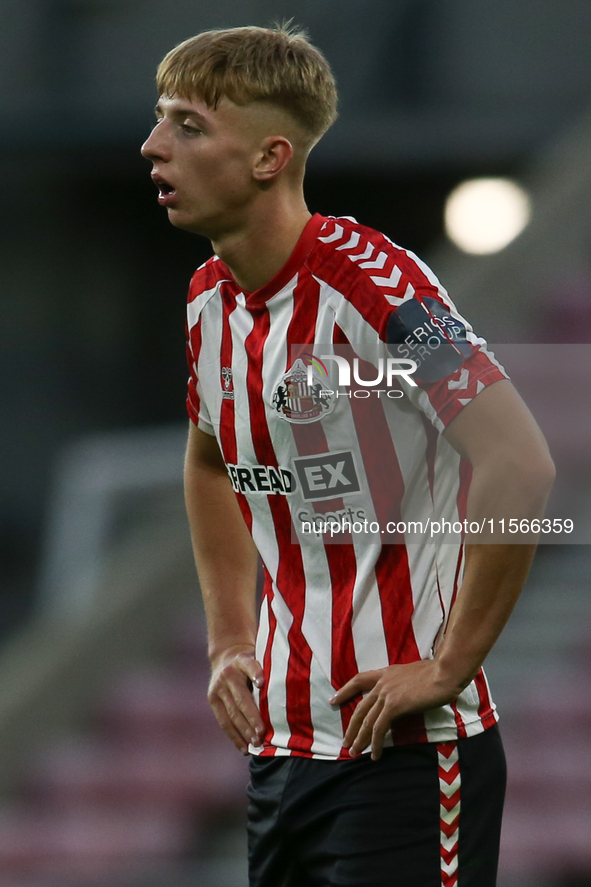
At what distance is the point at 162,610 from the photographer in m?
3.89

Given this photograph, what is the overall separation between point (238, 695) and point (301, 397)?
0.44m

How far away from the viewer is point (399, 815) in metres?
1.46

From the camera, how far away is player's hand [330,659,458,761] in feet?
4.63

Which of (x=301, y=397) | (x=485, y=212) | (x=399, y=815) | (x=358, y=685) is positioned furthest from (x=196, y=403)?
(x=485, y=212)

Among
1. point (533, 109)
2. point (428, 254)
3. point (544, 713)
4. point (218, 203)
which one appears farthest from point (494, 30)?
point (218, 203)

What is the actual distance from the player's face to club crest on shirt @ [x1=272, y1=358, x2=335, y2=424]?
0.22 m

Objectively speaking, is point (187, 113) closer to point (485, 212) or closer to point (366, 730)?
point (366, 730)

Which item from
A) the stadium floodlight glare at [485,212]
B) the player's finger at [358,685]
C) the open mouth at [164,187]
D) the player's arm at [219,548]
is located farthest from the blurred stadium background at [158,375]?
the open mouth at [164,187]

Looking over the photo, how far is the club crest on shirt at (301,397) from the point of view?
149 cm

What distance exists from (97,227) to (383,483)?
6390 millimetres

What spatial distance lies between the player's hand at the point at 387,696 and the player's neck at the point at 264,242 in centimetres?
54

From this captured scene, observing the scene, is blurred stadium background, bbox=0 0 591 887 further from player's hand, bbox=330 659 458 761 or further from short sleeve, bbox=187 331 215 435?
player's hand, bbox=330 659 458 761

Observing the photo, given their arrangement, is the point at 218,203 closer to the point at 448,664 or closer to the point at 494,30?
the point at 448,664

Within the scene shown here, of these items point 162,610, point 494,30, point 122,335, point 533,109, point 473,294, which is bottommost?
point 162,610
